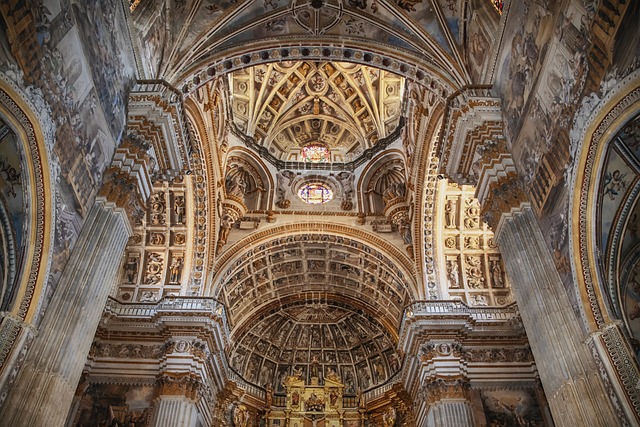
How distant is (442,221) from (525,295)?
1030cm

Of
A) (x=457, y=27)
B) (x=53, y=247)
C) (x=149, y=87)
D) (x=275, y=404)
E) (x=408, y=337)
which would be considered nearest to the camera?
(x=53, y=247)

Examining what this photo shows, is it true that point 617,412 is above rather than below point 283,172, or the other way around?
below

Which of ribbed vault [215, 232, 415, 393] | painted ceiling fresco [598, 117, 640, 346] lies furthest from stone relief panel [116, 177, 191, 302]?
painted ceiling fresco [598, 117, 640, 346]

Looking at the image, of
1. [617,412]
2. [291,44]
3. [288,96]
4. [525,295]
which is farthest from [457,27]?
[288,96]

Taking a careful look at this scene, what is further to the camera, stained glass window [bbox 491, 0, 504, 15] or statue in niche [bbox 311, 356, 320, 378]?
statue in niche [bbox 311, 356, 320, 378]

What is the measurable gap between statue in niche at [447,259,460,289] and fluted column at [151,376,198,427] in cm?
955

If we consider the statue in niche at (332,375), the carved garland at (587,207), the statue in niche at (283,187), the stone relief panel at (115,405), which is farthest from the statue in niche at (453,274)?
the carved garland at (587,207)

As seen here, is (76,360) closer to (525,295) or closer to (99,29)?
(99,29)

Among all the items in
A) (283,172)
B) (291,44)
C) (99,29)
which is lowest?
(99,29)

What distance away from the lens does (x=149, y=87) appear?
11.7 m

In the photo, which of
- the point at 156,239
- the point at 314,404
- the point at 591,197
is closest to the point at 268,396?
the point at 314,404

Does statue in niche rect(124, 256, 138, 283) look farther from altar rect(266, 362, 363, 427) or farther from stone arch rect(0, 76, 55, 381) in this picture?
stone arch rect(0, 76, 55, 381)

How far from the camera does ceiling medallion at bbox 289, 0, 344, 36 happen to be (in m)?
14.0

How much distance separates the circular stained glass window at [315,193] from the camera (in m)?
22.8
